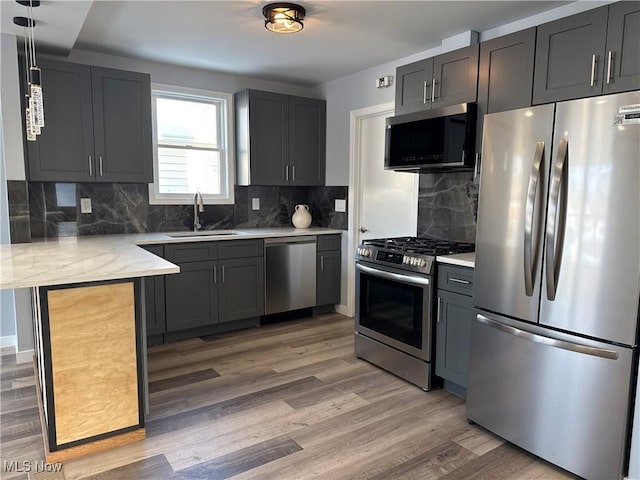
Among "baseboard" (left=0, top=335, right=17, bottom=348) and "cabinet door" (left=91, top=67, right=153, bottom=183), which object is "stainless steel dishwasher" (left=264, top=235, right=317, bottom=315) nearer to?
"cabinet door" (left=91, top=67, right=153, bottom=183)

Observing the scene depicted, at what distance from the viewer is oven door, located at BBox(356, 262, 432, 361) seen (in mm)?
2871

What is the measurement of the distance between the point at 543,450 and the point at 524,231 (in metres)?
1.08

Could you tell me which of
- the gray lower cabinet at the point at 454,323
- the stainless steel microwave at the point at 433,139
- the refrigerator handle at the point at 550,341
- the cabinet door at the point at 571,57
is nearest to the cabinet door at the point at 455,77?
the stainless steel microwave at the point at 433,139

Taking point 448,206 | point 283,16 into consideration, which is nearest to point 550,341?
point 448,206

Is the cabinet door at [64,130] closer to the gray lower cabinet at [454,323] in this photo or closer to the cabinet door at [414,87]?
the cabinet door at [414,87]

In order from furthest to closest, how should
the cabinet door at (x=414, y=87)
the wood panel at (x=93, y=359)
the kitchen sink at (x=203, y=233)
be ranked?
the kitchen sink at (x=203, y=233) → the cabinet door at (x=414, y=87) → the wood panel at (x=93, y=359)

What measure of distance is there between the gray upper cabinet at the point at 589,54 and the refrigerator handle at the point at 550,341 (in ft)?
4.18

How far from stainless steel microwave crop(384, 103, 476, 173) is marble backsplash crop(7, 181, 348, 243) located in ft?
4.40

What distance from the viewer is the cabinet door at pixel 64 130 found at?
3.29 metres

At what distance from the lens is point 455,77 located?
2.97m

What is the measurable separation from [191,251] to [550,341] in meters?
2.81

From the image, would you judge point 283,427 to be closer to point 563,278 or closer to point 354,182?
point 563,278

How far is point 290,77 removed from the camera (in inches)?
180

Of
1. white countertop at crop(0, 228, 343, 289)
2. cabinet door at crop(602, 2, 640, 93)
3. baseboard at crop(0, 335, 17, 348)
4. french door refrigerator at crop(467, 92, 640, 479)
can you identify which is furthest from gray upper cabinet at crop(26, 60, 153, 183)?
cabinet door at crop(602, 2, 640, 93)
